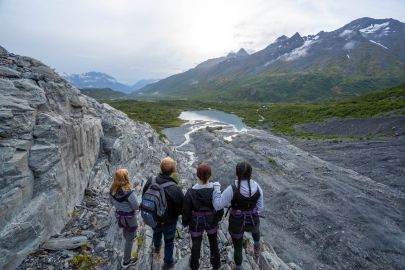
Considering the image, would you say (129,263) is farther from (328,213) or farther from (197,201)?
(328,213)

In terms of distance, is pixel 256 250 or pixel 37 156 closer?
A: pixel 256 250

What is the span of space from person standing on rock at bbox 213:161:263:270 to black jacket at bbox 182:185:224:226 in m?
0.22

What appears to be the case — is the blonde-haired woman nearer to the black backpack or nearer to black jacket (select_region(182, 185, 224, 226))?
the black backpack

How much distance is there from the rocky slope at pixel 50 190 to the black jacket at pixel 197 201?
10.2 ft

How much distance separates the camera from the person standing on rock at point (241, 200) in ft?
28.4

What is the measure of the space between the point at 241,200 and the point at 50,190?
891cm

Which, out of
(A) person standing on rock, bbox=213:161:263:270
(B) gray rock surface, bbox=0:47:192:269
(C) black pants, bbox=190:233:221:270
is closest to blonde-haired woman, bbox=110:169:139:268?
(C) black pants, bbox=190:233:221:270

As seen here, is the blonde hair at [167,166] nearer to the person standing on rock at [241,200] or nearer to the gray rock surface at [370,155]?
the person standing on rock at [241,200]

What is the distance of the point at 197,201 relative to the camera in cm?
865

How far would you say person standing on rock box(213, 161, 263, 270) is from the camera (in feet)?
28.4

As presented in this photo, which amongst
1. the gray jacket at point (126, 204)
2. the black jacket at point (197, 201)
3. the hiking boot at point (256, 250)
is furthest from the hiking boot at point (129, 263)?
the hiking boot at point (256, 250)

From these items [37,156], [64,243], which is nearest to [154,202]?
[64,243]

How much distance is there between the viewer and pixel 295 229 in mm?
25359

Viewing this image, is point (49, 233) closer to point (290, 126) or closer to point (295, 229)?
point (295, 229)
